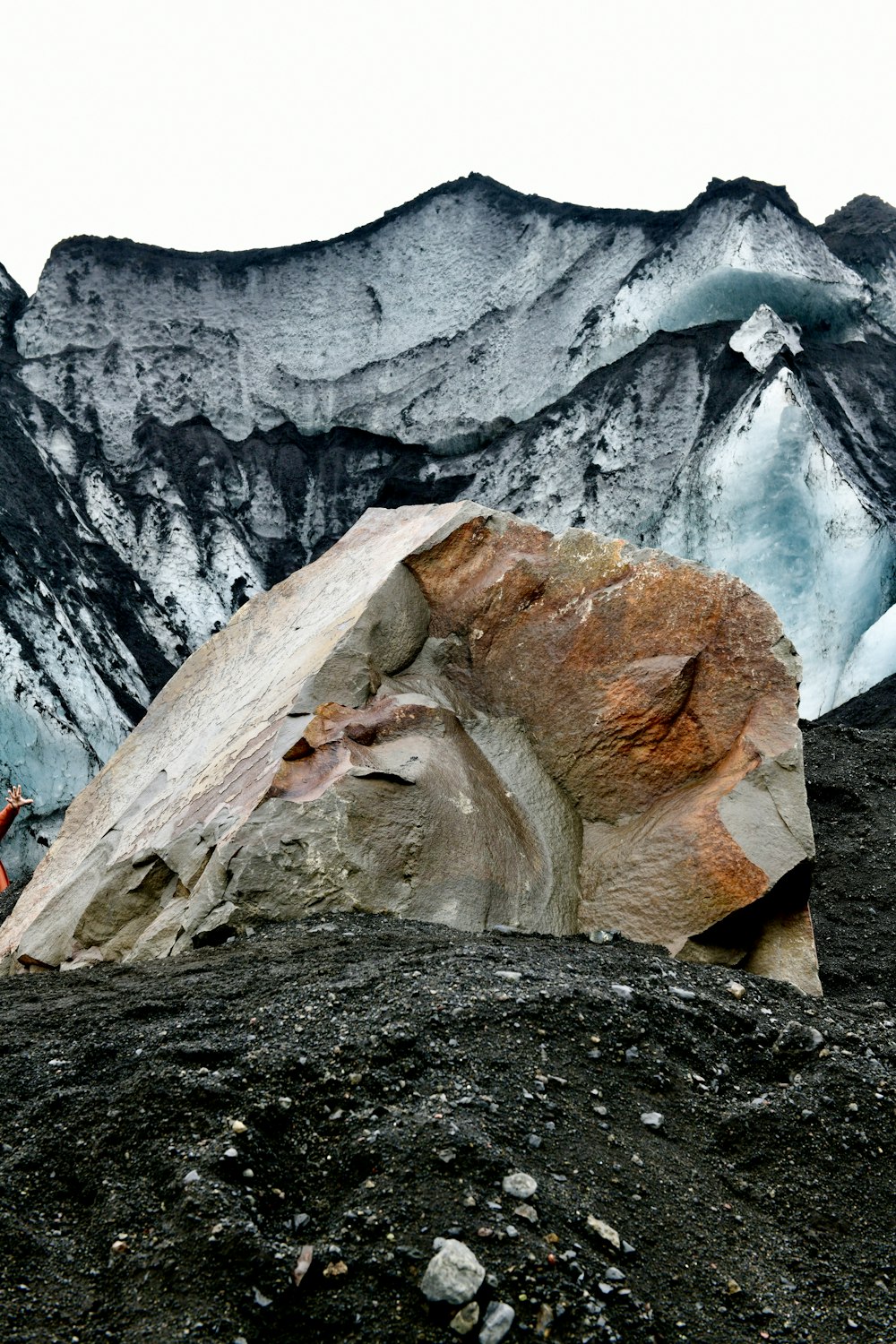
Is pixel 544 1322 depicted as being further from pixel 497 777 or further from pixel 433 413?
pixel 433 413

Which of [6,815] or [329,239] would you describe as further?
[329,239]

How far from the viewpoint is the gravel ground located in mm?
2164

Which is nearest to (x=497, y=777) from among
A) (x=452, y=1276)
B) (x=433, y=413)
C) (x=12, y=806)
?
(x=452, y=1276)

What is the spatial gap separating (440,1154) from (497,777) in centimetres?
251

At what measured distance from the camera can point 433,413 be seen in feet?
52.1

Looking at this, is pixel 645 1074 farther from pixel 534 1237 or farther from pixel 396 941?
pixel 396 941

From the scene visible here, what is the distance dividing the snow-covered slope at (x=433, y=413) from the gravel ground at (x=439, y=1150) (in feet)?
28.8

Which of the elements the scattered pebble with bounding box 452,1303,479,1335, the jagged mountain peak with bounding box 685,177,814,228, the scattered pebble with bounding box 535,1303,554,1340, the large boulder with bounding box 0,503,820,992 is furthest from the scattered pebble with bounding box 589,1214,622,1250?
the jagged mountain peak with bounding box 685,177,814,228

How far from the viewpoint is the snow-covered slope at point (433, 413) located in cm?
1191

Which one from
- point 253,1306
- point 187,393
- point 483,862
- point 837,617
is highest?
point 187,393

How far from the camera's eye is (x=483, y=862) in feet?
14.7

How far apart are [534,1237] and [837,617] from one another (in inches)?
412

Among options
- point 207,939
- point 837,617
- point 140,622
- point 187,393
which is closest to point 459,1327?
point 207,939

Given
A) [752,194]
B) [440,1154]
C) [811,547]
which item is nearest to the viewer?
[440,1154]
